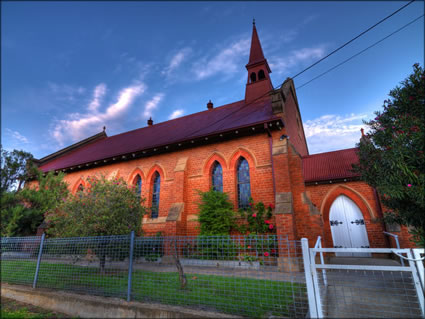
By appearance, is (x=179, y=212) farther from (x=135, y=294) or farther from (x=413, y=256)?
(x=413, y=256)

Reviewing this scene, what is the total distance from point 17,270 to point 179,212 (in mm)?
5819

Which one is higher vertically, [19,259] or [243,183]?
[243,183]

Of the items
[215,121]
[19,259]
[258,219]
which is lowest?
[19,259]

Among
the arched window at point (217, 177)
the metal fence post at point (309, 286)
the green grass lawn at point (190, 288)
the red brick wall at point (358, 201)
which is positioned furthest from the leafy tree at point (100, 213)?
the red brick wall at point (358, 201)

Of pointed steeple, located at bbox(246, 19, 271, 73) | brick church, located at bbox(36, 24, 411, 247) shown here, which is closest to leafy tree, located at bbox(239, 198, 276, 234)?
brick church, located at bbox(36, 24, 411, 247)

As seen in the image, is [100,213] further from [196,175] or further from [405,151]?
[405,151]

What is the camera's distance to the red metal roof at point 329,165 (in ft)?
43.7

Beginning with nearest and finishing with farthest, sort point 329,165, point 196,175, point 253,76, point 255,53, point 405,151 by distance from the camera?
point 405,151 → point 196,175 → point 329,165 → point 253,76 → point 255,53

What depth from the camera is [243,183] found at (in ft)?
35.8

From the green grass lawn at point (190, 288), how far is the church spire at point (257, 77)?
40.4 ft

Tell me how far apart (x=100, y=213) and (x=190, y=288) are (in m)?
4.26

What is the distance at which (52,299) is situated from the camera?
5168 millimetres

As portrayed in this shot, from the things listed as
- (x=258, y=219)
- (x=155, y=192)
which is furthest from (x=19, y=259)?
(x=258, y=219)

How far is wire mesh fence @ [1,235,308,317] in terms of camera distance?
4.20m
